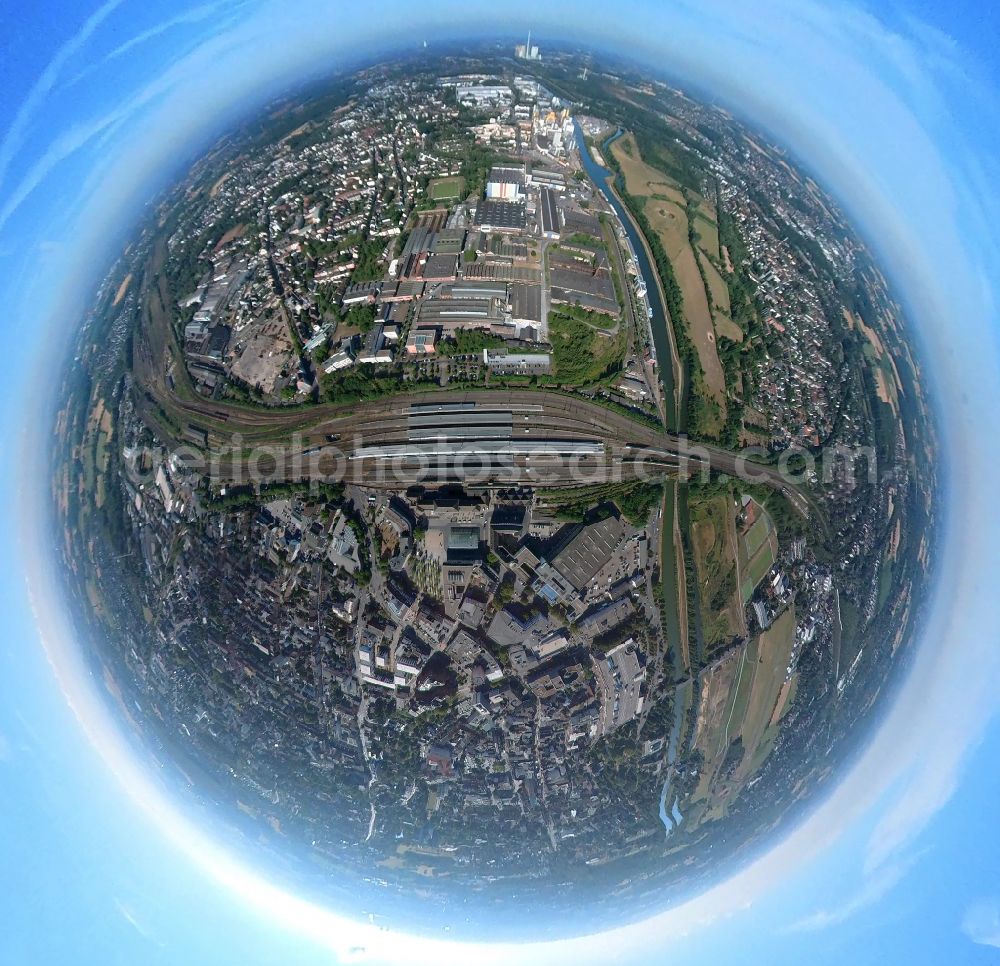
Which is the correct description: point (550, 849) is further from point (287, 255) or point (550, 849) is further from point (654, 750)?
point (287, 255)

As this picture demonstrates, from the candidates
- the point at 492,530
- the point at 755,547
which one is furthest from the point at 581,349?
the point at 755,547

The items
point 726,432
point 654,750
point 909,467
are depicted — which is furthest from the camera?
point 909,467

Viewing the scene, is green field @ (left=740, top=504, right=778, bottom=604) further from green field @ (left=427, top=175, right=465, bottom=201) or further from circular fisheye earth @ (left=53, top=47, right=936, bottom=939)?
green field @ (left=427, top=175, right=465, bottom=201)

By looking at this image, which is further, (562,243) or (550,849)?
(562,243)

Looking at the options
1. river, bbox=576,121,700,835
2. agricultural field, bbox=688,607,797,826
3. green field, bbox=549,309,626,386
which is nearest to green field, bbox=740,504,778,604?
agricultural field, bbox=688,607,797,826

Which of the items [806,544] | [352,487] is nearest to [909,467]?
[806,544]
